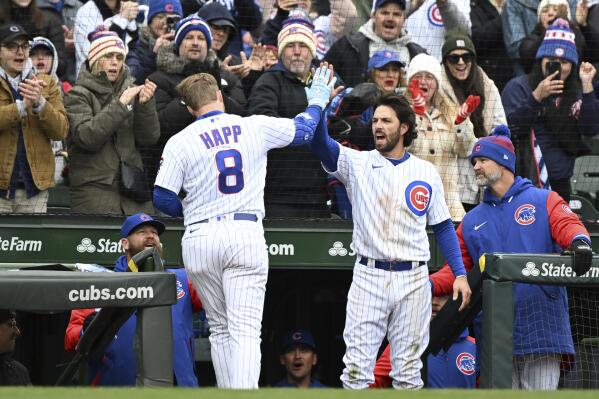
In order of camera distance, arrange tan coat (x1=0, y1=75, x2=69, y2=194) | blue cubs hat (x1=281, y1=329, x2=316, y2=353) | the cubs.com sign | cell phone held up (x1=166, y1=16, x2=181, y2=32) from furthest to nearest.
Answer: cell phone held up (x1=166, y1=16, x2=181, y2=32)
blue cubs hat (x1=281, y1=329, x2=316, y2=353)
tan coat (x1=0, y1=75, x2=69, y2=194)
the cubs.com sign

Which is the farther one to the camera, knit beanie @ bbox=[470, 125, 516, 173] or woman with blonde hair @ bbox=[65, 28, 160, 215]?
woman with blonde hair @ bbox=[65, 28, 160, 215]

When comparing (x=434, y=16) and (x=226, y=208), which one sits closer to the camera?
(x=226, y=208)

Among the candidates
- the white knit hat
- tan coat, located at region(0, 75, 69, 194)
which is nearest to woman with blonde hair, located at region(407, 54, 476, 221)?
the white knit hat

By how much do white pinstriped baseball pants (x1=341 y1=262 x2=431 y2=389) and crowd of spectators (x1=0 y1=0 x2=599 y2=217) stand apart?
88.7 inches

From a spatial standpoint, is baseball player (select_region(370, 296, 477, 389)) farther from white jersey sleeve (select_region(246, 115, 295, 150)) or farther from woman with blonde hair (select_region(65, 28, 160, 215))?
woman with blonde hair (select_region(65, 28, 160, 215))

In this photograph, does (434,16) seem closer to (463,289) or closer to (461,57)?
(461,57)

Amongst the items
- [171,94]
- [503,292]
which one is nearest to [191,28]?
[171,94]

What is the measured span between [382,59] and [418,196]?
2620mm

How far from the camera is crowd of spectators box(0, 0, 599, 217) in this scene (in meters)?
9.15

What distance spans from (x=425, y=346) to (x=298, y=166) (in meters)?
2.45

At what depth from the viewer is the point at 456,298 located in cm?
727

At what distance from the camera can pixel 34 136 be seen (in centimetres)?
908

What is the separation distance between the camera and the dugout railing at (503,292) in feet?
22.6

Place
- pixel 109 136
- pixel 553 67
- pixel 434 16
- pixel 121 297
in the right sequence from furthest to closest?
pixel 434 16
pixel 553 67
pixel 109 136
pixel 121 297
